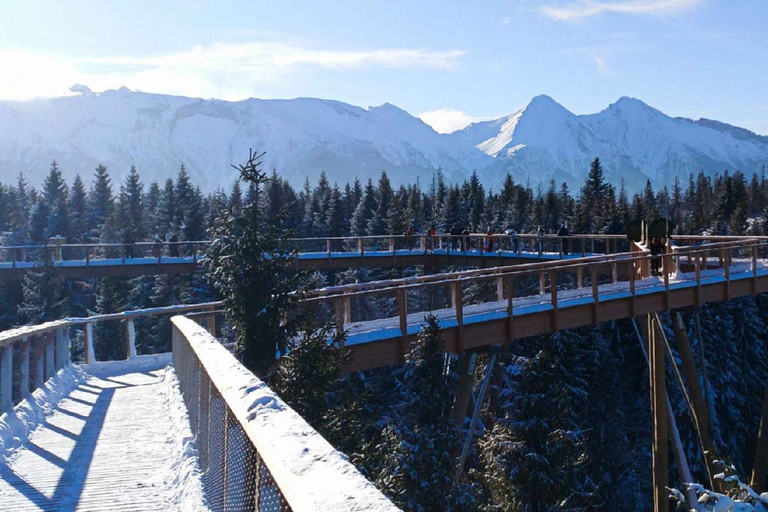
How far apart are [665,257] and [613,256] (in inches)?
68.3

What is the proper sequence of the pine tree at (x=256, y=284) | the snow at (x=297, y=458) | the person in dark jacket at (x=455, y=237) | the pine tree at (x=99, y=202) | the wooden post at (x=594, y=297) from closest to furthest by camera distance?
the snow at (x=297, y=458) < the pine tree at (x=256, y=284) < the wooden post at (x=594, y=297) < the person in dark jacket at (x=455, y=237) < the pine tree at (x=99, y=202)

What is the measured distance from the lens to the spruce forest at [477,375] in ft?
44.4

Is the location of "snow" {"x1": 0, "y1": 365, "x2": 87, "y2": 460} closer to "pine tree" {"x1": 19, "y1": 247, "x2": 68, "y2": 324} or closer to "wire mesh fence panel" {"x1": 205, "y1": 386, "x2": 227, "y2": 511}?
"wire mesh fence panel" {"x1": 205, "y1": 386, "x2": 227, "y2": 511}

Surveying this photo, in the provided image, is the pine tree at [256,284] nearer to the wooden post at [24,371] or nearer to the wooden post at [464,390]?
the wooden post at [24,371]

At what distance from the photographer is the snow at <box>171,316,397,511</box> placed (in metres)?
2.37

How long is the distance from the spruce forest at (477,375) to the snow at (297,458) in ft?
19.1

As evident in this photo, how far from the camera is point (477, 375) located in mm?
32375

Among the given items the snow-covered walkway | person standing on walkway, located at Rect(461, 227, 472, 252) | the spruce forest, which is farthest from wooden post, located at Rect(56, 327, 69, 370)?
person standing on walkway, located at Rect(461, 227, 472, 252)

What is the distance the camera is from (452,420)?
1692 cm

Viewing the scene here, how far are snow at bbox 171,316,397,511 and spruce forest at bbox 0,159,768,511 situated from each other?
5809 millimetres

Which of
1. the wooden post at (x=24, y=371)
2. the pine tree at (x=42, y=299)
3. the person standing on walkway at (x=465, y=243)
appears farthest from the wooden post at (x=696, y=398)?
the pine tree at (x=42, y=299)

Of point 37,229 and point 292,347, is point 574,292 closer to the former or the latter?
point 292,347

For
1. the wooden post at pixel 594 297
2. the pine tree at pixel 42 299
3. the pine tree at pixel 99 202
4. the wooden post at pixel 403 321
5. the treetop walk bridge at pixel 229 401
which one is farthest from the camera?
the pine tree at pixel 99 202

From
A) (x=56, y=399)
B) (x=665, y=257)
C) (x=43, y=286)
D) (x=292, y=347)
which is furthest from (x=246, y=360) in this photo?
(x=43, y=286)
